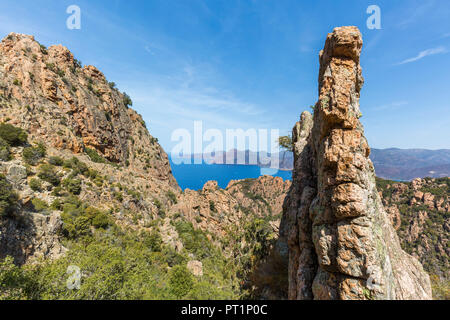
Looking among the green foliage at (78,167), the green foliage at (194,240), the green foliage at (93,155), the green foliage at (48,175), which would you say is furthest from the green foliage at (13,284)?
the green foliage at (93,155)

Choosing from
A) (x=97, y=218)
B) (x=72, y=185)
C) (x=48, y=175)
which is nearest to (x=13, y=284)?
(x=97, y=218)

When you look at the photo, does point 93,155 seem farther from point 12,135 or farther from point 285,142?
point 285,142

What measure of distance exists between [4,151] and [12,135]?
12.2 ft

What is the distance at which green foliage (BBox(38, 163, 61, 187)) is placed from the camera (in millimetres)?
21453

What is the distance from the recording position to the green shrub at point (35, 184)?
19609 millimetres

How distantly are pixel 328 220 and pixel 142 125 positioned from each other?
6192 centimetres

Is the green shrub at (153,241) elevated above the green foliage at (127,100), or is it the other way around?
the green foliage at (127,100)

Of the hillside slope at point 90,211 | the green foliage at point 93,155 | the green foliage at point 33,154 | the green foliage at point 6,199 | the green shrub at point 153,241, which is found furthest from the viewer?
the green foliage at point 93,155

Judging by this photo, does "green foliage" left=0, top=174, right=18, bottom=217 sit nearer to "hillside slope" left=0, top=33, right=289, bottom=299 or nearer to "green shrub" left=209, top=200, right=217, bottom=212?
"hillside slope" left=0, top=33, right=289, bottom=299

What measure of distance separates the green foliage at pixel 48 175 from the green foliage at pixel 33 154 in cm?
138

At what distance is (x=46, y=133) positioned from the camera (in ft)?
91.3

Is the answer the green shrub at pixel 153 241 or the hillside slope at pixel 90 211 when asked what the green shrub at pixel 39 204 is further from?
the green shrub at pixel 153 241

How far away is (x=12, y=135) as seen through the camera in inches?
877

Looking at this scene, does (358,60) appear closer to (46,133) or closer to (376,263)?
(376,263)
